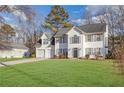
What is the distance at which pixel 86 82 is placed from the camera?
7.52 metres

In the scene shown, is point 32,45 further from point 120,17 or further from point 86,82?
point 120,17

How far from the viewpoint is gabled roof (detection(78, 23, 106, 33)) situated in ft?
26.2

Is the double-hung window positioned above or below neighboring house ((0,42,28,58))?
above

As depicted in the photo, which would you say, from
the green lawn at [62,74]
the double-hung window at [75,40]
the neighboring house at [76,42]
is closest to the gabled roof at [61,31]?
the neighboring house at [76,42]

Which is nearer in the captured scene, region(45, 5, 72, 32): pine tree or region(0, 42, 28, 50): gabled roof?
region(45, 5, 72, 32): pine tree

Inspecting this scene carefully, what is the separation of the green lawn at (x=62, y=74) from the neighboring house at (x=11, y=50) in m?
0.31

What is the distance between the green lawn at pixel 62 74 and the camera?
751 centimetres

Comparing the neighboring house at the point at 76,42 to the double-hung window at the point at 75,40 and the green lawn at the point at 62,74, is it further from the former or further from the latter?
the green lawn at the point at 62,74

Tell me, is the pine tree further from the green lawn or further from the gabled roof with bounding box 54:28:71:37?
the green lawn

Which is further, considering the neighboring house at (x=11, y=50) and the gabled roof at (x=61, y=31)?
the gabled roof at (x=61, y=31)

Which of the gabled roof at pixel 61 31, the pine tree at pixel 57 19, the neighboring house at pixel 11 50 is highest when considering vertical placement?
the pine tree at pixel 57 19

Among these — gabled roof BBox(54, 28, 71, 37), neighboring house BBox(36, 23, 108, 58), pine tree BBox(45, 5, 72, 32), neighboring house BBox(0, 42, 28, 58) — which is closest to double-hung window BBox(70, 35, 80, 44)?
neighboring house BBox(36, 23, 108, 58)
